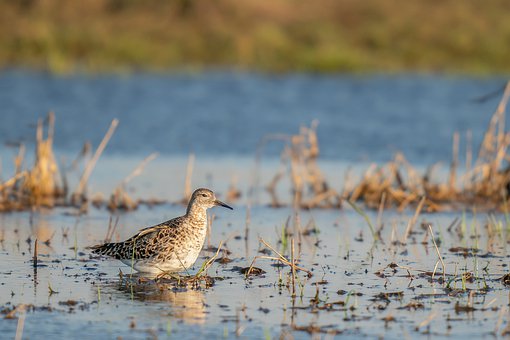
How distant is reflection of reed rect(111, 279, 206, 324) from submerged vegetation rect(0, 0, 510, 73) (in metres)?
25.1

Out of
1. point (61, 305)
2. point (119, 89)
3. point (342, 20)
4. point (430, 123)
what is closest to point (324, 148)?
point (430, 123)

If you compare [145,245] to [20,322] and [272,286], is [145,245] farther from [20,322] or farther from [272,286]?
[20,322]

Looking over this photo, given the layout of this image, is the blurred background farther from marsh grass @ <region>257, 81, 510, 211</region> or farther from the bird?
the bird

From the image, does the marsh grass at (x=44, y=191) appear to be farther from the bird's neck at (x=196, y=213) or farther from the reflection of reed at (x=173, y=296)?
the reflection of reed at (x=173, y=296)

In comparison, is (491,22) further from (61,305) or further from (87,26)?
(61,305)

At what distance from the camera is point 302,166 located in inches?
685

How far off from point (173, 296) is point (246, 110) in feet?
60.1

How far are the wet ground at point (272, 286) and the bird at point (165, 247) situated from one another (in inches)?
8.4

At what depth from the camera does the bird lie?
10.7m

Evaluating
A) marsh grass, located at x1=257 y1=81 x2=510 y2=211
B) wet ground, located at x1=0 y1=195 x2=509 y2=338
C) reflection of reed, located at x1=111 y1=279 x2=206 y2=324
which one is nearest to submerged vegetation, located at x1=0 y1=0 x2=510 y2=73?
marsh grass, located at x1=257 y1=81 x2=510 y2=211

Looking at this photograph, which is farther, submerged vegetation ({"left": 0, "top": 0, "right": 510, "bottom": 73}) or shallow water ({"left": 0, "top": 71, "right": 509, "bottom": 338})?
submerged vegetation ({"left": 0, "top": 0, "right": 510, "bottom": 73})

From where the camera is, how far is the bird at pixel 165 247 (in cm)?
1072

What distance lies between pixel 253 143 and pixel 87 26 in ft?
58.6

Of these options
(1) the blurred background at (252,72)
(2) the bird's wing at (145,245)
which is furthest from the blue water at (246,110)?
(2) the bird's wing at (145,245)
